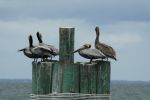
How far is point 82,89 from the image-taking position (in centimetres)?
1201

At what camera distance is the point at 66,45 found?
12352 mm

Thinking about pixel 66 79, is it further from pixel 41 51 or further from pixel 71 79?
pixel 41 51

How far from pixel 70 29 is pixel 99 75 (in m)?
0.92

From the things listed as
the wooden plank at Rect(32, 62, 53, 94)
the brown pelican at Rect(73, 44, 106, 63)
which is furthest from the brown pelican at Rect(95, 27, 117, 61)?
the wooden plank at Rect(32, 62, 53, 94)

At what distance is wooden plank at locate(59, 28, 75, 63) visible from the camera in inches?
483

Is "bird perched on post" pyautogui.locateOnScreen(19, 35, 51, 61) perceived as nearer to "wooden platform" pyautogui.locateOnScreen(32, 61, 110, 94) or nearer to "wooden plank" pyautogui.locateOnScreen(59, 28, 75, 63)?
"wooden plank" pyautogui.locateOnScreen(59, 28, 75, 63)

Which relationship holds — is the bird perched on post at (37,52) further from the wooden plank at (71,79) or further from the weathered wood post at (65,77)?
the wooden plank at (71,79)

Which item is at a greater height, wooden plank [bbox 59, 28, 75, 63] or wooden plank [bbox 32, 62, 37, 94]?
wooden plank [bbox 59, 28, 75, 63]

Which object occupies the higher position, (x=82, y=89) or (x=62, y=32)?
(x=62, y=32)

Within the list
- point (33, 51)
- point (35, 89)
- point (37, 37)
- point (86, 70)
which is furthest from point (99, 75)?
point (37, 37)

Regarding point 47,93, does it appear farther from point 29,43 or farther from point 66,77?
point 29,43

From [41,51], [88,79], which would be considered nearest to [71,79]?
[88,79]

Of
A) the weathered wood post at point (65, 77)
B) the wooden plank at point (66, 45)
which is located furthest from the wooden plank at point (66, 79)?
the wooden plank at point (66, 45)

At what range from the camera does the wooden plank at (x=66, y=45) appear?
12266 mm
